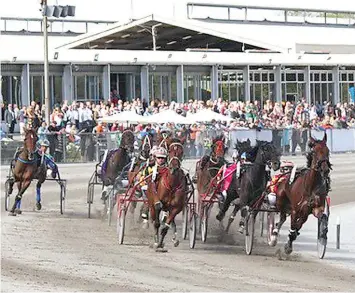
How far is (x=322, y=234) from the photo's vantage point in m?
14.7

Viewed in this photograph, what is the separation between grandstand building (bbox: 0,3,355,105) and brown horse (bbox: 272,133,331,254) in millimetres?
26539

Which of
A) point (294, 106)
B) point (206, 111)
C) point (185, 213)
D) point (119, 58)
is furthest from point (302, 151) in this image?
point (185, 213)

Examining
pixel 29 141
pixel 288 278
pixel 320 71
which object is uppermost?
pixel 320 71

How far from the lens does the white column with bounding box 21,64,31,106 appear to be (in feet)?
135

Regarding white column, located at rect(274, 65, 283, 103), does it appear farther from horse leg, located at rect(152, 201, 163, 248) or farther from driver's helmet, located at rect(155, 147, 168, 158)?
horse leg, located at rect(152, 201, 163, 248)

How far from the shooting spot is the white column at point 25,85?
41.1 meters

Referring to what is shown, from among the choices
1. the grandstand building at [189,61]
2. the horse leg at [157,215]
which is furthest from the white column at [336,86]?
the horse leg at [157,215]

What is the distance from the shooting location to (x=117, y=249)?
50.5 ft

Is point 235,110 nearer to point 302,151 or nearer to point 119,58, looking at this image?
point 302,151

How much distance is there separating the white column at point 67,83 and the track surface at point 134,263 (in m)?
23.0

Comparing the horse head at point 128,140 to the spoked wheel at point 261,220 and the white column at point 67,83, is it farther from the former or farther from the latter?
the white column at point 67,83

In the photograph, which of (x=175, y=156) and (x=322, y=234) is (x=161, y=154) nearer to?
(x=175, y=156)

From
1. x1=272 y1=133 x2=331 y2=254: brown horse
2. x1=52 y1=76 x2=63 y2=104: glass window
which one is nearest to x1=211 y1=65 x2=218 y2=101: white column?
x1=52 y1=76 x2=63 y2=104: glass window

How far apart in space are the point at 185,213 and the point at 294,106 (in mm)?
26404
